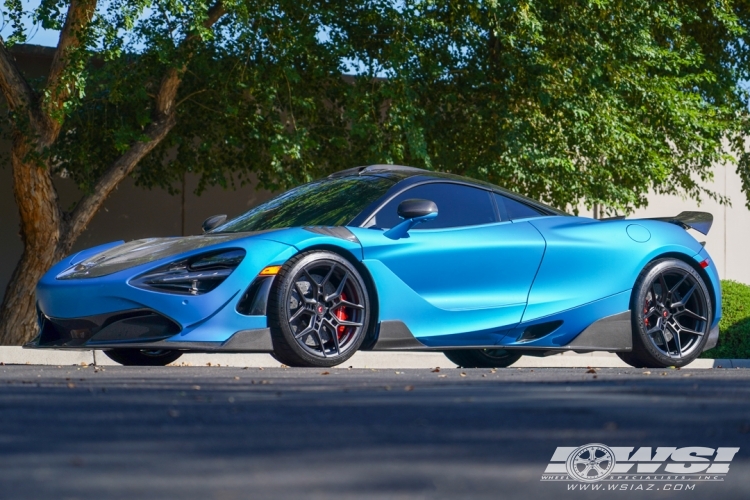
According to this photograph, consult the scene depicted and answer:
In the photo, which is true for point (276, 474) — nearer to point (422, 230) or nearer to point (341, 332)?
point (341, 332)

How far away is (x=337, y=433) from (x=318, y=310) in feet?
10.4

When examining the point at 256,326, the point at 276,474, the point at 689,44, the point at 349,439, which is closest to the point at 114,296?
the point at 256,326

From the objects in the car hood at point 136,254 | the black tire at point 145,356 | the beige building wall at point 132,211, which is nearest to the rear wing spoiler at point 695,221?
the car hood at point 136,254

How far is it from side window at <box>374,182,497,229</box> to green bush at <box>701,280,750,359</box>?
253 inches

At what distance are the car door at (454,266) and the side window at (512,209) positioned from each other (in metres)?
0.09

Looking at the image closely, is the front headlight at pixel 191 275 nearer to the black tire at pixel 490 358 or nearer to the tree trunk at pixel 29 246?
the black tire at pixel 490 358

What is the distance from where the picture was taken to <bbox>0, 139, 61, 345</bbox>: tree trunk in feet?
43.2

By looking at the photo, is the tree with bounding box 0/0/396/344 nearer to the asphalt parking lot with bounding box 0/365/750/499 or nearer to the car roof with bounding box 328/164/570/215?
the car roof with bounding box 328/164/570/215

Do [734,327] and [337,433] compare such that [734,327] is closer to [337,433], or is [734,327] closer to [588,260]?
[588,260]

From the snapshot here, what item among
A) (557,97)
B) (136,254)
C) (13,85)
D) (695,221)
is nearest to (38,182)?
(13,85)

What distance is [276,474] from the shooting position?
2619 millimetres

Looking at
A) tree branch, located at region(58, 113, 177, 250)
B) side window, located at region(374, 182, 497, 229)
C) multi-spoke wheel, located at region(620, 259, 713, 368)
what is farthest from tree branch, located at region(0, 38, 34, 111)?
multi-spoke wheel, located at region(620, 259, 713, 368)

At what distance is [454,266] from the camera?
6.96 m

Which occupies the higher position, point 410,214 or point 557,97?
point 557,97
